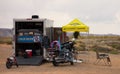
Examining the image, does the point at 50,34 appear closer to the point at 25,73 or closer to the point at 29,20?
the point at 29,20

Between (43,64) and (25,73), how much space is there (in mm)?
4870

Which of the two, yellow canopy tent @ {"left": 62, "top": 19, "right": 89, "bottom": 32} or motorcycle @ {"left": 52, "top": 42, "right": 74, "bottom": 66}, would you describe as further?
yellow canopy tent @ {"left": 62, "top": 19, "right": 89, "bottom": 32}

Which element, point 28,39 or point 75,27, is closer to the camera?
point 28,39


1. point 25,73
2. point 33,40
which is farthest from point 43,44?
point 25,73

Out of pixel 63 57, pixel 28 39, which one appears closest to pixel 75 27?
pixel 63 57

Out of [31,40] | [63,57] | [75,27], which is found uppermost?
[75,27]

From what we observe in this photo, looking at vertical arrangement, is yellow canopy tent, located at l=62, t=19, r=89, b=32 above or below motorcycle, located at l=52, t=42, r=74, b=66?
above

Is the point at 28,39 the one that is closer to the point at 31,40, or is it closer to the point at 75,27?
the point at 31,40

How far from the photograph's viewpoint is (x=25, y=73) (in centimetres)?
1980

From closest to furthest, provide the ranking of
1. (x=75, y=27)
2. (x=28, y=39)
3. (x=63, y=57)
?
(x=63, y=57)
(x=28, y=39)
(x=75, y=27)

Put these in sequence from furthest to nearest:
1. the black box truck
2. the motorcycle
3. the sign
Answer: the sign
the black box truck
the motorcycle

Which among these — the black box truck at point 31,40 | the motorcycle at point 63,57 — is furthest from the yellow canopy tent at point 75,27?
the motorcycle at point 63,57

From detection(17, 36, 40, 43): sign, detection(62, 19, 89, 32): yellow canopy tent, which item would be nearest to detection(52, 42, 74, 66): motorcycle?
detection(17, 36, 40, 43): sign

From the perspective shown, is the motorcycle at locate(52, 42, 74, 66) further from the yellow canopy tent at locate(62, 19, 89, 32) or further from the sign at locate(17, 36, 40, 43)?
the yellow canopy tent at locate(62, 19, 89, 32)
